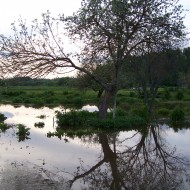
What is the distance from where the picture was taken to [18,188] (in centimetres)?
995

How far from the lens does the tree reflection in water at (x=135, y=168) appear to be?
36.7 ft

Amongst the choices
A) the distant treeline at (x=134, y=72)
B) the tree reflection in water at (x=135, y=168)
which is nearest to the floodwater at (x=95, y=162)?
the tree reflection in water at (x=135, y=168)

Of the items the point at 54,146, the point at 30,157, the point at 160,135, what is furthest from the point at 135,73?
the point at 30,157

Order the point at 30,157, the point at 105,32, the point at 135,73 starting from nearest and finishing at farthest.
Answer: the point at 30,157
the point at 105,32
the point at 135,73

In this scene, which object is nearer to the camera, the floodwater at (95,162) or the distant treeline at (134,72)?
the floodwater at (95,162)

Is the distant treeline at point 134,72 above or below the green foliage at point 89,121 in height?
above

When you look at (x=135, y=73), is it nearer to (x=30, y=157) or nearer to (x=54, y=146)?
(x=54, y=146)

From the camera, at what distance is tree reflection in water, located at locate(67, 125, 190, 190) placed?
36.7 ft

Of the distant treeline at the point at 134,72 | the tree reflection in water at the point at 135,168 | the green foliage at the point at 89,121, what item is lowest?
the tree reflection in water at the point at 135,168

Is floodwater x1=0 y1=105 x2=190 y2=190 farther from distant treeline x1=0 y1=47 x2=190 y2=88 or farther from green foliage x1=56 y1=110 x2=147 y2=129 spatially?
distant treeline x1=0 y1=47 x2=190 y2=88

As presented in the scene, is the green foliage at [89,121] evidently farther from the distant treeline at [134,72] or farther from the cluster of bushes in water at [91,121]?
the distant treeline at [134,72]

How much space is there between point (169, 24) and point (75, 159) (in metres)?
12.7

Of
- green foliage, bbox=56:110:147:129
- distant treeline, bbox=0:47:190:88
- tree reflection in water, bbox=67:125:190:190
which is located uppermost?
distant treeline, bbox=0:47:190:88

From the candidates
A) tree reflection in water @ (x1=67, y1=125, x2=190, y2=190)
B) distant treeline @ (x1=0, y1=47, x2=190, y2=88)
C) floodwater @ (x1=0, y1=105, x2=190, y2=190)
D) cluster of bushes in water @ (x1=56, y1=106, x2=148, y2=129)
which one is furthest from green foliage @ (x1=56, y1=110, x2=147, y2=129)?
tree reflection in water @ (x1=67, y1=125, x2=190, y2=190)
